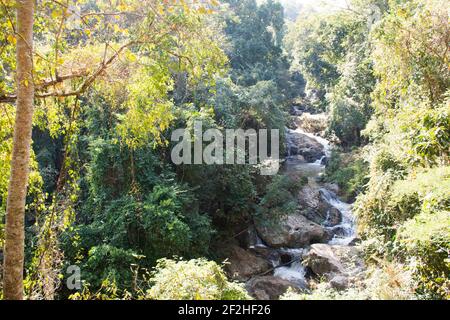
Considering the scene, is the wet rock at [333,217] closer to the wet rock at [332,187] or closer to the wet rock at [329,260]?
the wet rock at [332,187]

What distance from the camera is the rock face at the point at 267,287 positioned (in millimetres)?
9664

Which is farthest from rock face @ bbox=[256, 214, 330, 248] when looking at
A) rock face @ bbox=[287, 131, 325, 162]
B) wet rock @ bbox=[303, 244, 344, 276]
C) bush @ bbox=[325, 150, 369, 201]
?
rock face @ bbox=[287, 131, 325, 162]

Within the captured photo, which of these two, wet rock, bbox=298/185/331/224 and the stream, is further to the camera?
wet rock, bbox=298/185/331/224

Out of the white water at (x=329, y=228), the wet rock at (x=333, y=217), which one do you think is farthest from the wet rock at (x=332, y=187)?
the wet rock at (x=333, y=217)

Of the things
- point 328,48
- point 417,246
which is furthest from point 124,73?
point 328,48

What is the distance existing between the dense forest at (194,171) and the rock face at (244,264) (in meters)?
0.05

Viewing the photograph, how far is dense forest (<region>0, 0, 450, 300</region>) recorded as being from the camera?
13.4 ft

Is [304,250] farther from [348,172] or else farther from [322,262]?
[348,172]

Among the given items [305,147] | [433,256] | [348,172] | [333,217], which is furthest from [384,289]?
[305,147]

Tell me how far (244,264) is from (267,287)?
1.25 meters

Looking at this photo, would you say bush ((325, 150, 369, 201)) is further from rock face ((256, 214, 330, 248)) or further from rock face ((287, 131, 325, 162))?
rock face ((256, 214, 330, 248))

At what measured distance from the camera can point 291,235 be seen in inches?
479

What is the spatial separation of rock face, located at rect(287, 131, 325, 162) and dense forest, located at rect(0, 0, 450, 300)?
1.73 ft
